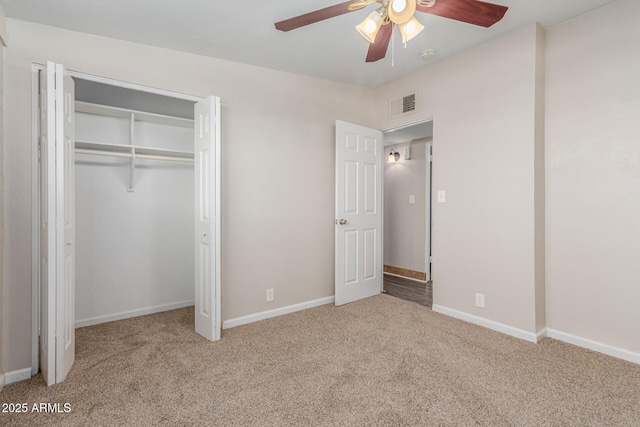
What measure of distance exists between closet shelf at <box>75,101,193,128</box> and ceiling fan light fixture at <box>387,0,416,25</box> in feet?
8.37

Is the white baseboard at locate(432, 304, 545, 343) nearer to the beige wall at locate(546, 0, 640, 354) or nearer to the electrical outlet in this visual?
the electrical outlet

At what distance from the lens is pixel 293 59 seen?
3064mm

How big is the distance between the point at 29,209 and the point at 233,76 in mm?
1925

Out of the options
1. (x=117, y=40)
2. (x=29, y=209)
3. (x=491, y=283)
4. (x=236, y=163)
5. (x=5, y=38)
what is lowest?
(x=491, y=283)

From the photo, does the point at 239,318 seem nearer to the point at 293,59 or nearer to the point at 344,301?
the point at 344,301

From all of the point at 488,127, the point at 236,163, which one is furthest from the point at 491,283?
the point at 236,163

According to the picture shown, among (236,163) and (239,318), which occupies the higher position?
(236,163)

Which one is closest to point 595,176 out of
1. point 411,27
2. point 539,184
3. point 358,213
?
point 539,184

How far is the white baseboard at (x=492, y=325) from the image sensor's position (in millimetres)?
2607

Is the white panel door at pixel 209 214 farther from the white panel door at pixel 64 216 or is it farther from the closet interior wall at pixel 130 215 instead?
the white panel door at pixel 64 216

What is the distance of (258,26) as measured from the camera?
2.48 meters

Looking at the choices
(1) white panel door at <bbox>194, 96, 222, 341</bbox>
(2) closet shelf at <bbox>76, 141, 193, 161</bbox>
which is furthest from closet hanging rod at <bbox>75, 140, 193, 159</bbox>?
(1) white panel door at <bbox>194, 96, 222, 341</bbox>

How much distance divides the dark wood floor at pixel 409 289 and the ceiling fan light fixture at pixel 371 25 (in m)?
2.90

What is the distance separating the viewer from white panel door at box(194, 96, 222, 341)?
8.79ft
